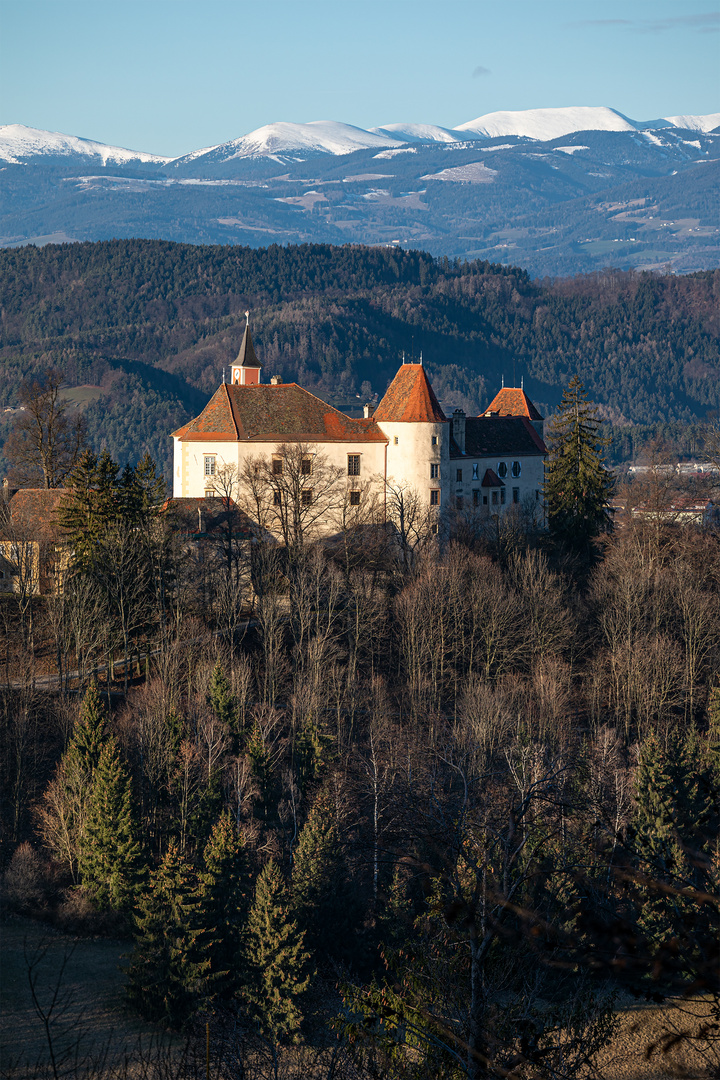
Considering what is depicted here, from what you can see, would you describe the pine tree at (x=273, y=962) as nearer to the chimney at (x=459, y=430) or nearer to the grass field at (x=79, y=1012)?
the grass field at (x=79, y=1012)

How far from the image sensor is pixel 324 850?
139ft

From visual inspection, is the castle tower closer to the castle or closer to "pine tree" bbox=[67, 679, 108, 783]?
the castle

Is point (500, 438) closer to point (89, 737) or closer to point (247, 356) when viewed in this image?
point (247, 356)

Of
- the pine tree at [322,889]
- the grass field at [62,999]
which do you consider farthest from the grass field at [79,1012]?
the pine tree at [322,889]

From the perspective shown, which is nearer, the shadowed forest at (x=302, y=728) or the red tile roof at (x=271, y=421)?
the shadowed forest at (x=302, y=728)

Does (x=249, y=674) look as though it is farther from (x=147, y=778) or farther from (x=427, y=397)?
(x=427, y=397)

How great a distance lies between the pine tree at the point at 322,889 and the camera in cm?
4169

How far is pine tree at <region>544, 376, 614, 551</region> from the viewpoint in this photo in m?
66.9

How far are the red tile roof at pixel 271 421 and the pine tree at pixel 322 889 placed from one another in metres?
32.4

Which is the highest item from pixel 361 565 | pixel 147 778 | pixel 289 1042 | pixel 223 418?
pixel 223 418

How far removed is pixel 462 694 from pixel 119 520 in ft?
61.6

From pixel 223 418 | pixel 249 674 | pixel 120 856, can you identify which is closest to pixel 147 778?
pixel 120 856

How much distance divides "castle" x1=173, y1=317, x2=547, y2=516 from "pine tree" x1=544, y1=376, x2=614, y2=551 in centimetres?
716

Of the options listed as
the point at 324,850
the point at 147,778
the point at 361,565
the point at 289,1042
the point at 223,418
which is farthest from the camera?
the point at 223,418
